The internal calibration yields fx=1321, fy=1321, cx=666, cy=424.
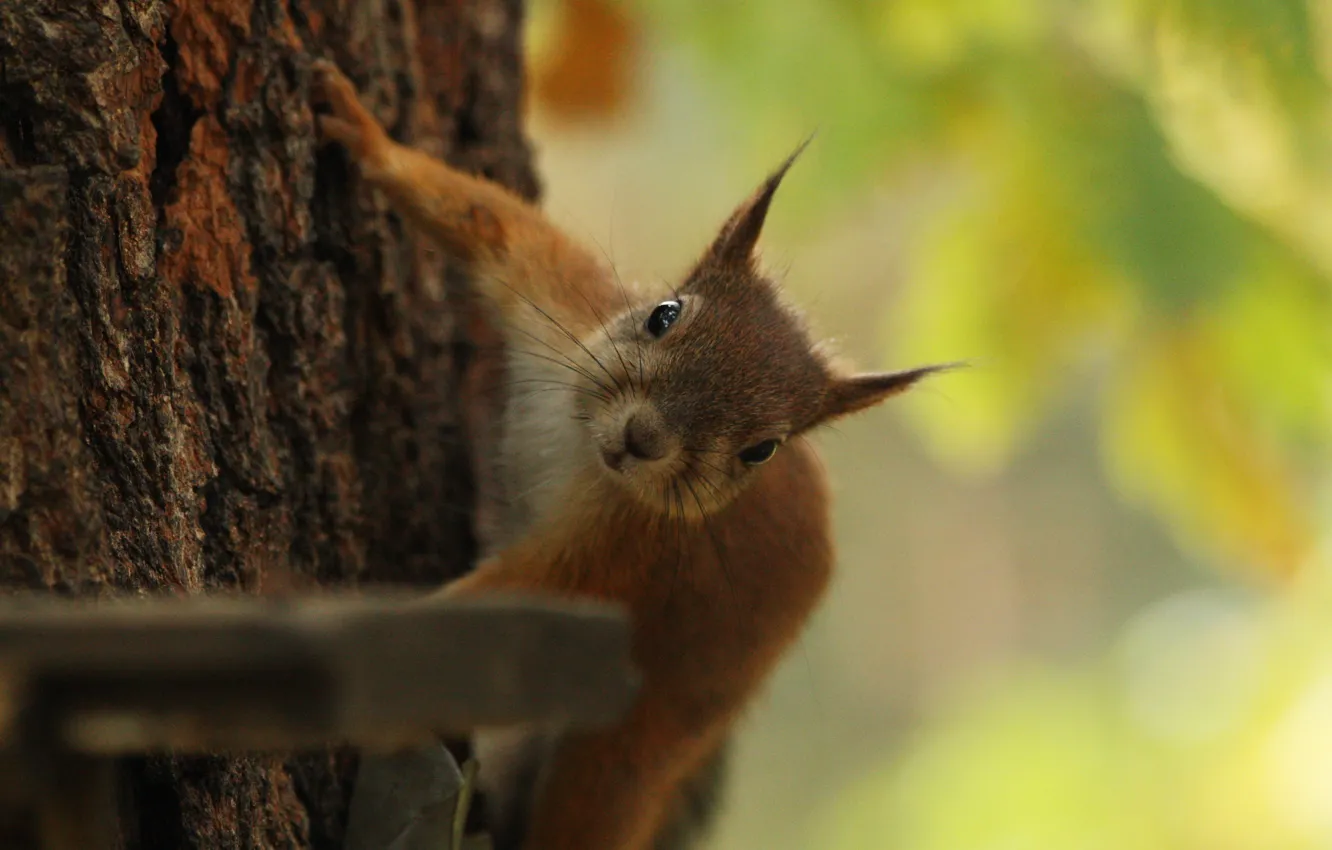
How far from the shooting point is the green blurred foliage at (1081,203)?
2.44 meters

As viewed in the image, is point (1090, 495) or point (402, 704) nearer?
point (402, 704)

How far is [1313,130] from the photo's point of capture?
2342 millimetres

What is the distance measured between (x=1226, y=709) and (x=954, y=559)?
11.2ft

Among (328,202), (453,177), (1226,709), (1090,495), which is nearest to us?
(328,202)

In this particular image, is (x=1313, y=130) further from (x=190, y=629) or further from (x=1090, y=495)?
(x=1090, y=495)

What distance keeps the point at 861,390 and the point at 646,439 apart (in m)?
0.44

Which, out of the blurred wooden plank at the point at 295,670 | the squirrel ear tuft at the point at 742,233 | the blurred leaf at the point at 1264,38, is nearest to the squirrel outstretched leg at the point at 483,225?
the squirrel ear tuft at the point at 742,233

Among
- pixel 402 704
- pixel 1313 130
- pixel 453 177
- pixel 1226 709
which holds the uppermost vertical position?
pixel 1313 130

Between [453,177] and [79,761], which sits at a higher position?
[79,761]

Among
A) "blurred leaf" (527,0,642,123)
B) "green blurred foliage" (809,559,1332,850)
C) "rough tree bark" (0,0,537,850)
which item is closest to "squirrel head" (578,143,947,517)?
"rough tree bark" (0,0,537,850)

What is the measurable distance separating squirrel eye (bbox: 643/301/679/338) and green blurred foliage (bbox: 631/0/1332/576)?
634 mm

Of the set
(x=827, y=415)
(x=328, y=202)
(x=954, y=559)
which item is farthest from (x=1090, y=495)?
(x=328, y=202)

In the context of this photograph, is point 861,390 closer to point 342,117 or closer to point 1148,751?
point 342,117

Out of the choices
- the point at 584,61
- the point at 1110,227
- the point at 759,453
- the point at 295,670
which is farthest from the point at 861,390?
the point at 295,670
